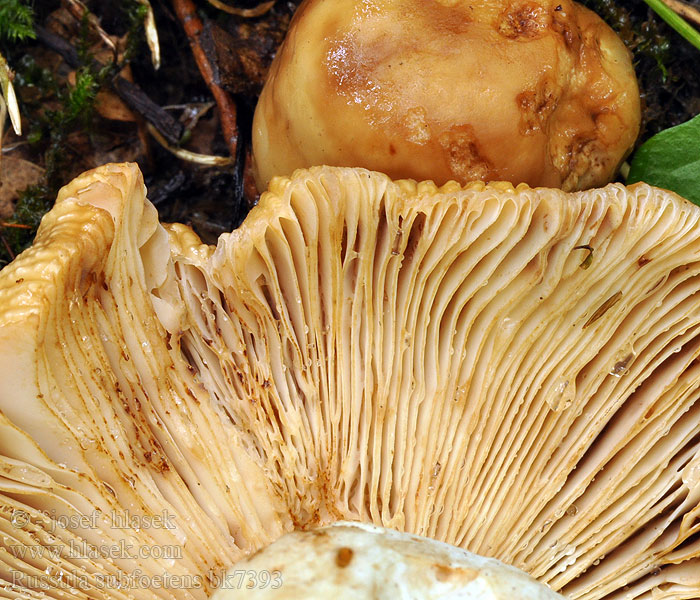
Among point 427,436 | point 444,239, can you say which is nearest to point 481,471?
point 427,436

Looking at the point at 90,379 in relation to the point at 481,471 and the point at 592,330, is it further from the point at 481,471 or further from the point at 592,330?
the point at 592,330

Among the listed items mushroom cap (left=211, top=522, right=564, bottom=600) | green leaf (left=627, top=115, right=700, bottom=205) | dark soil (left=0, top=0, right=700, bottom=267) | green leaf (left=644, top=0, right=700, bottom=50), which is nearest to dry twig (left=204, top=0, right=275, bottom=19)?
dark soil (left=0, top=0, right=700, bottom=267)

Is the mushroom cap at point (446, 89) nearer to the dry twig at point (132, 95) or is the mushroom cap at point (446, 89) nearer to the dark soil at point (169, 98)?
the dark soil at point (169, 98)

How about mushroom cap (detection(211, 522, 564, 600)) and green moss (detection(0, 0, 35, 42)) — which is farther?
green moss (detection(0, 0, 35, 42))

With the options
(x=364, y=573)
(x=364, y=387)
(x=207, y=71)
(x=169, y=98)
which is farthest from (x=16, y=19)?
(x=364, y=573)

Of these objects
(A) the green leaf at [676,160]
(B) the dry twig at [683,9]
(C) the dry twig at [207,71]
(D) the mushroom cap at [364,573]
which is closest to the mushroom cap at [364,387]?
(D) the mushroom cap at [364,573]

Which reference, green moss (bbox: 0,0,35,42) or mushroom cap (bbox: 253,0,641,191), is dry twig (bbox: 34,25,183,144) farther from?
mushroom cap (bbox: 253,0,641,191)
